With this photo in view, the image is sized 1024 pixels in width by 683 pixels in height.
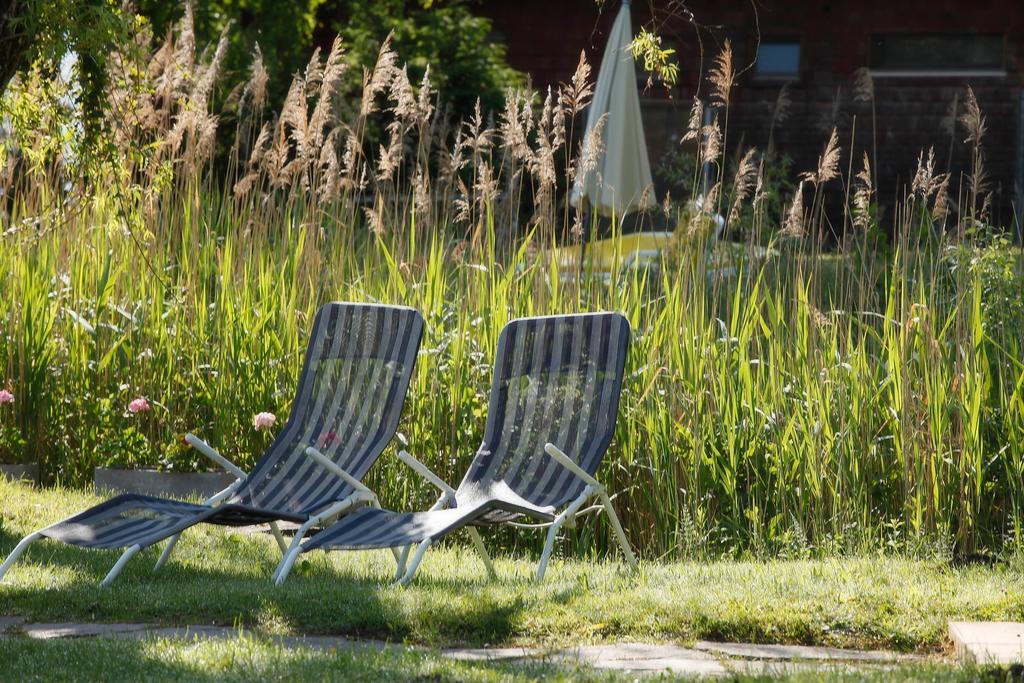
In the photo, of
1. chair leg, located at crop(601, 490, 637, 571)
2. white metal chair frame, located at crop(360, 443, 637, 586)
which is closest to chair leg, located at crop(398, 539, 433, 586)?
white metal chair frame, located at crop(360, 443, 637, 586)

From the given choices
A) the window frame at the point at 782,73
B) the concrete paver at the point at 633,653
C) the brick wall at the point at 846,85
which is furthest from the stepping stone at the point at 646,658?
the window frame at the point at 782,73

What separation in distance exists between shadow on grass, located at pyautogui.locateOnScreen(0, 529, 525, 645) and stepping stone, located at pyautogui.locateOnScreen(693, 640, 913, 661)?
23.1 inches

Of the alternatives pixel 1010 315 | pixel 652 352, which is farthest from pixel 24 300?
pixel 1010 315

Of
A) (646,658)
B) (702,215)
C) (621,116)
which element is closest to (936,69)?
(621,116)

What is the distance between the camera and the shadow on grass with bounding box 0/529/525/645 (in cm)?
393

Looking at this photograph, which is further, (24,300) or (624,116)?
(624,116)

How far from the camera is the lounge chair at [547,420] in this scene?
4.80 metres

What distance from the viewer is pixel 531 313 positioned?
610 cm

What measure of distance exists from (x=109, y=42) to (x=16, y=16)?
42 cm

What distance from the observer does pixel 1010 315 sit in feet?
18.2

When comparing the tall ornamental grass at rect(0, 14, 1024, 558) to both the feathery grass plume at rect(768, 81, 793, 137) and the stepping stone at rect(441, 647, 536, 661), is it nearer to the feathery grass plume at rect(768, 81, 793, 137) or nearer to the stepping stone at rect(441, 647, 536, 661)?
the feathery grass plume at rect(768, 81, 793, 137)

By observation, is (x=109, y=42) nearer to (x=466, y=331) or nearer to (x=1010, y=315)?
(x=466, y=331)

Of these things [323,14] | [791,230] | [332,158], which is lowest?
[791,230]

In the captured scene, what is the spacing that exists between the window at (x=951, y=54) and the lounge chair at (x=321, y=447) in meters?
12.7
